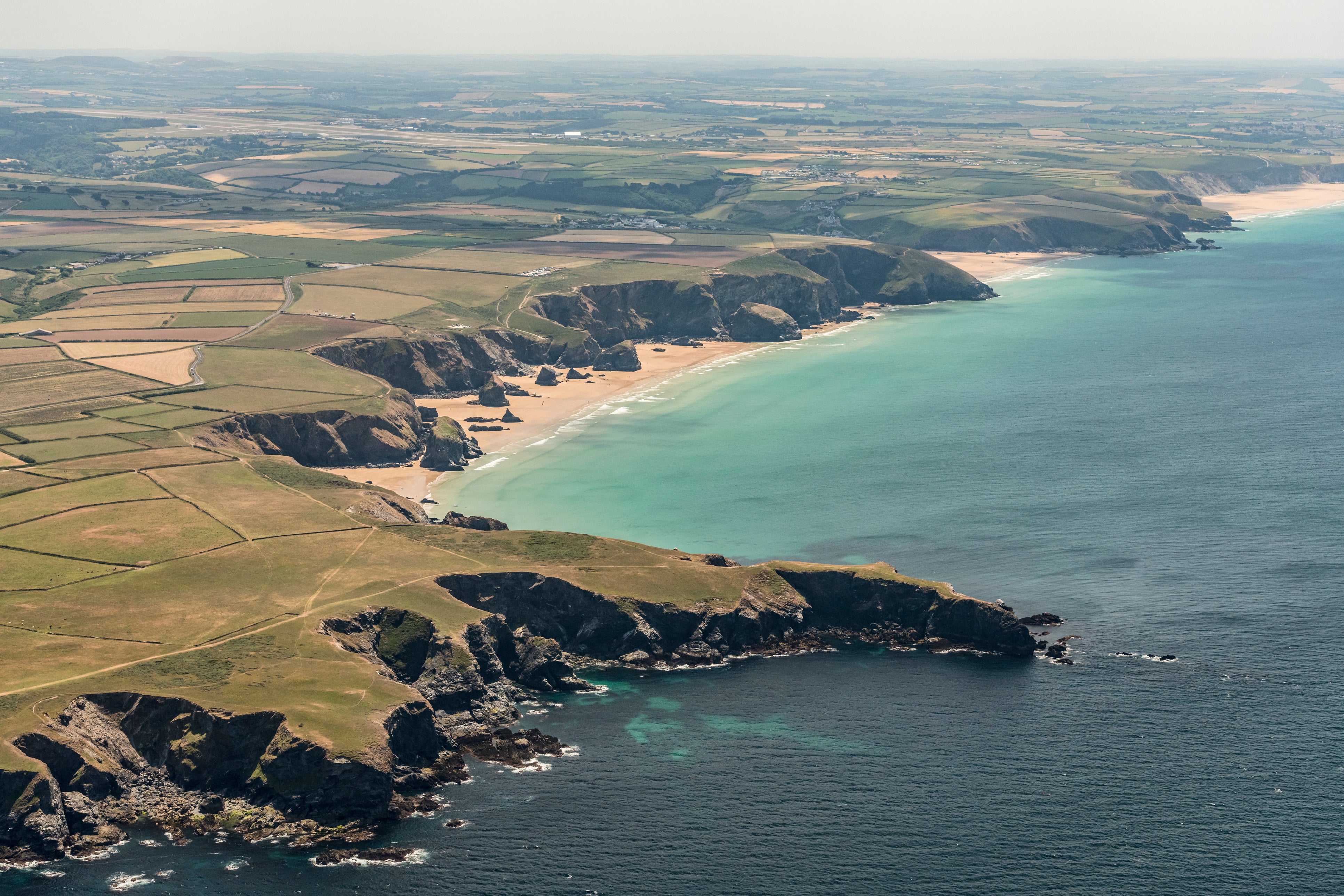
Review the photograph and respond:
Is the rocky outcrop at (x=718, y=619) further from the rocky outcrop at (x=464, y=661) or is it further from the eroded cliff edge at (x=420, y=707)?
the rocky outcrop at (x=464, y=661)

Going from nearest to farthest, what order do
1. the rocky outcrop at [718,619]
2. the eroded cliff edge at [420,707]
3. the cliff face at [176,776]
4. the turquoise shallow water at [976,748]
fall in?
the turquoise shallow water at [976,748]
the cliff face at [176,776]
the eroded cliff edge at [420,707]
the rocky outcrop at [718,619]

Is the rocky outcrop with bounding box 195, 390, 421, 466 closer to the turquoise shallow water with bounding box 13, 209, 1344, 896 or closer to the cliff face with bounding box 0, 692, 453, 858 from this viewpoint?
the turquoise shallow water with bounding box 13, 209, 1344, 896

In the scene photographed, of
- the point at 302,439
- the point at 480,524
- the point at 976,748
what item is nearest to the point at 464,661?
the point at 480,524

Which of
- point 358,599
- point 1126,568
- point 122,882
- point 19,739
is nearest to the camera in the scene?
point 122,882

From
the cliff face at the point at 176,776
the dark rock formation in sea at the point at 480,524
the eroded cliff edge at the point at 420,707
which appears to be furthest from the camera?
the dark rock formation in sea at the point at 480,524

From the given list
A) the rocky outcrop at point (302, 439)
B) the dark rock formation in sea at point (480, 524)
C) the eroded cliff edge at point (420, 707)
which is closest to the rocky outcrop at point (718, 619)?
the eroded cliff edge at point (420, 707)

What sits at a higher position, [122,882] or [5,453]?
[5,453]

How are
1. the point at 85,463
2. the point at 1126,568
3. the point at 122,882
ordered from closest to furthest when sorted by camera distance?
the point at 122,882 → the point at 1126,568 → the point at 85,463

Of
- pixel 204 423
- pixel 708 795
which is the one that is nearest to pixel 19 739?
pixel 708 795

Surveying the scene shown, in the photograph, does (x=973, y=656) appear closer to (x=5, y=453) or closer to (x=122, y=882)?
(x=122, y=882)
